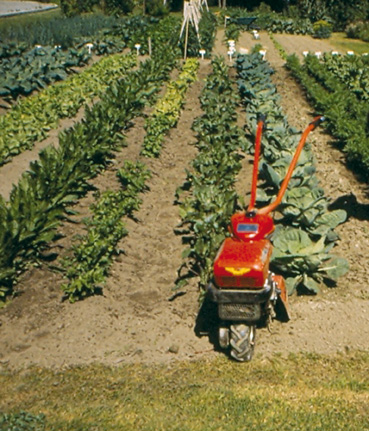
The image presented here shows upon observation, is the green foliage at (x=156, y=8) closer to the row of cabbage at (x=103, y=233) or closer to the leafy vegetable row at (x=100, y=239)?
the row of cabbage at (x=103, y=233)

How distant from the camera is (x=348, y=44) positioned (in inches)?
1244

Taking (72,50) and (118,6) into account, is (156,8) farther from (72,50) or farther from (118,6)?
(72,50)

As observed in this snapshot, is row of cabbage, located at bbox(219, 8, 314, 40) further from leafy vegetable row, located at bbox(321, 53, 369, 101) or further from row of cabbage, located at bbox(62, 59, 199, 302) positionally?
row of cabbage, located at bbox(62, 59, 199, 302)

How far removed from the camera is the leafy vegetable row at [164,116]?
39.0 ft

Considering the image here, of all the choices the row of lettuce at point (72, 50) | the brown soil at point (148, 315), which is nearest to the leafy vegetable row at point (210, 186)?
the brown soil at point (148, 315)

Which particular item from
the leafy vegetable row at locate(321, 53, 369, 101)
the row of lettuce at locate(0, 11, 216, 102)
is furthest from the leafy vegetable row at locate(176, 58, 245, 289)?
the row of lettuce at locate(0, 11, 216, 102)

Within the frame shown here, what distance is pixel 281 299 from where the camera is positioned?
6320 mm

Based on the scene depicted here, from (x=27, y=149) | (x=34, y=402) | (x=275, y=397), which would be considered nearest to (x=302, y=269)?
(x=275, y=397)

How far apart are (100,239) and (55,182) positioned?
1.86 metres

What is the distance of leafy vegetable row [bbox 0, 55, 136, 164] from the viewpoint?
12586 millimetres

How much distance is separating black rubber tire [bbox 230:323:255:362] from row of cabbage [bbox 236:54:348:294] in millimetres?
1255

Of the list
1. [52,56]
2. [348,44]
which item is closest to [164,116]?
[52,56]

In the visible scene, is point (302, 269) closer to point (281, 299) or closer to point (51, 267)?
point (281, 299)

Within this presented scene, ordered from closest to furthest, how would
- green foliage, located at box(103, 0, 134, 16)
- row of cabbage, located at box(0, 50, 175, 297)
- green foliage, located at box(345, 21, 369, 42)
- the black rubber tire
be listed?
1. the black rubber tire
2. row of cabbage, located at box(0, 50, 175, 297)
3. green foliage, located at box(345, 21, 369, 42)
4. green foliage, located at box(103, 0, 134, 16)
